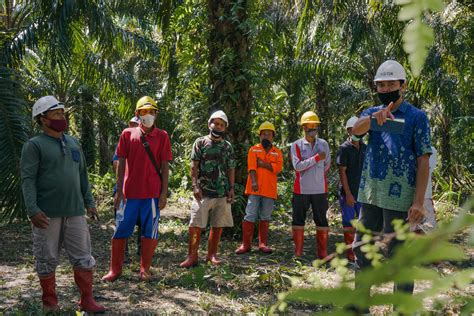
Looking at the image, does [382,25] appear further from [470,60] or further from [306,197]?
[306,197]

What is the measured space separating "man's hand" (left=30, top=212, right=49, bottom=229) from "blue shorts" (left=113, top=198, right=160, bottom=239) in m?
1.30

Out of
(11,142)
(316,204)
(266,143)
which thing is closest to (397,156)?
(316,204)

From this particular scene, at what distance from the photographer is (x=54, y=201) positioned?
4328 millimetres

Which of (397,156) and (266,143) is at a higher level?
(266,143)

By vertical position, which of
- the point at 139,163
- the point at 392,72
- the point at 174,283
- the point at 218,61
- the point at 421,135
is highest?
the point at 218,61

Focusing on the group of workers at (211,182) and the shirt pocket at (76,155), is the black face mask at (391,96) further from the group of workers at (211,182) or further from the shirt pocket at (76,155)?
the shirt pocket at (76,155)

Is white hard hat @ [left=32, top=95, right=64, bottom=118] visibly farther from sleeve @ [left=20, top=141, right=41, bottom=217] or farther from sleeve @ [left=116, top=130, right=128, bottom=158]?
sleeve @ [left=116, top=130, right=128, bottom=158]

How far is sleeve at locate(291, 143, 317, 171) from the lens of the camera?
21.8 ft

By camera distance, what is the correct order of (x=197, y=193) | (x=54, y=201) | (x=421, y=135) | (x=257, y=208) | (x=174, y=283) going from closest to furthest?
(x=421, y=135), (x=54, y=201), (x=174, y=283), (x=197, y=193), (x=257, y=208)

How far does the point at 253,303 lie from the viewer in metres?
4.77

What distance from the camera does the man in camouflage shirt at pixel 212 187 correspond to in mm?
6223

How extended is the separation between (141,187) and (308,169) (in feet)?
7.56

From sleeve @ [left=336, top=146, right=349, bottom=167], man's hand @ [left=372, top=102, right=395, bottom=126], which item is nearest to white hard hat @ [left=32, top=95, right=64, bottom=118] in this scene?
man's hand @ [left=372, top=102, right=395, bottom=126]

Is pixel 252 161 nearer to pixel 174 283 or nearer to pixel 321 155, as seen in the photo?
pixel 321 155
